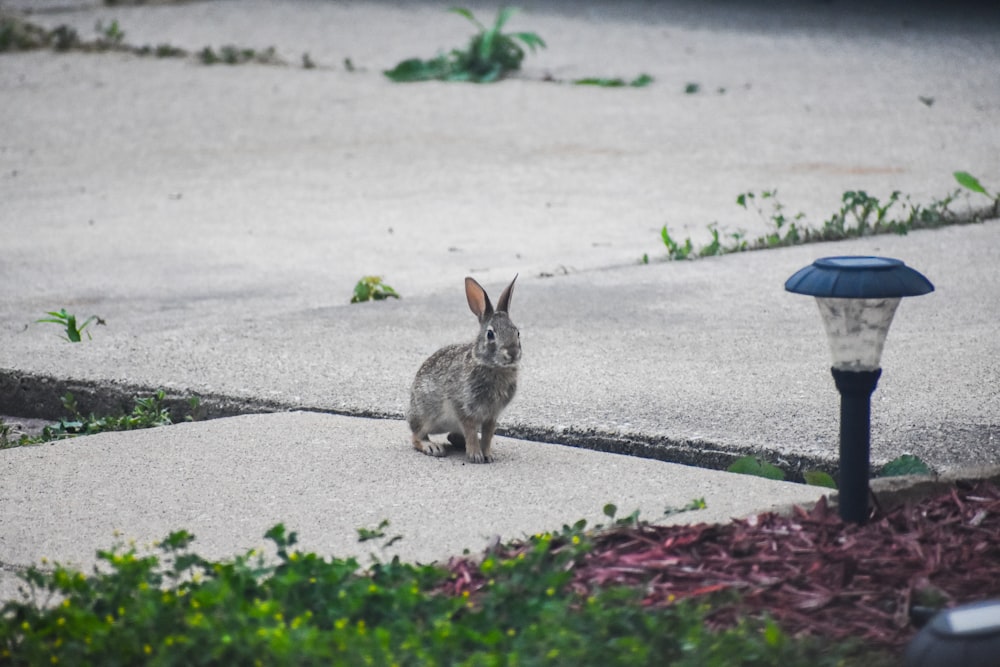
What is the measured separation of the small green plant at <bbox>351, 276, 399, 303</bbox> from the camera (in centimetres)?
716

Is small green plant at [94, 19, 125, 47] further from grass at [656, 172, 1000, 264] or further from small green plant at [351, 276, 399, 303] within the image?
small green plant at [351, 276, 399, 303]

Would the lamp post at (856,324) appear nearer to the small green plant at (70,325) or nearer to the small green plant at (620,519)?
the small green plant at (620,519)

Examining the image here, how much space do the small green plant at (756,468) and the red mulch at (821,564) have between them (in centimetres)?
65

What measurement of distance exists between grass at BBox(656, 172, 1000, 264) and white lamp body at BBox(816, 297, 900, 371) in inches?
165


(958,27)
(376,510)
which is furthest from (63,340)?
(958,27)

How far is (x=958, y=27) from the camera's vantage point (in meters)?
17.2

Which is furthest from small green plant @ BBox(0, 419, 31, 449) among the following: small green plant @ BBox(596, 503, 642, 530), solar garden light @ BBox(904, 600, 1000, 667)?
solar garden light @ BBox(904, 600, 1000, 667)

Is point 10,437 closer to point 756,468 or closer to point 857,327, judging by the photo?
point 756,468

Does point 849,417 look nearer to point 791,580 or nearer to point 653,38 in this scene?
point 791,580

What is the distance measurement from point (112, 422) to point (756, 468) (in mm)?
2571

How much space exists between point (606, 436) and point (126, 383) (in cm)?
212

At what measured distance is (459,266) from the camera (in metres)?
8.21

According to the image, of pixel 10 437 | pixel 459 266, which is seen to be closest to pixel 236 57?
pixel 459 266

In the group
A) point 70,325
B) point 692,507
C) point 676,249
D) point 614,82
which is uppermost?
point 614,82
